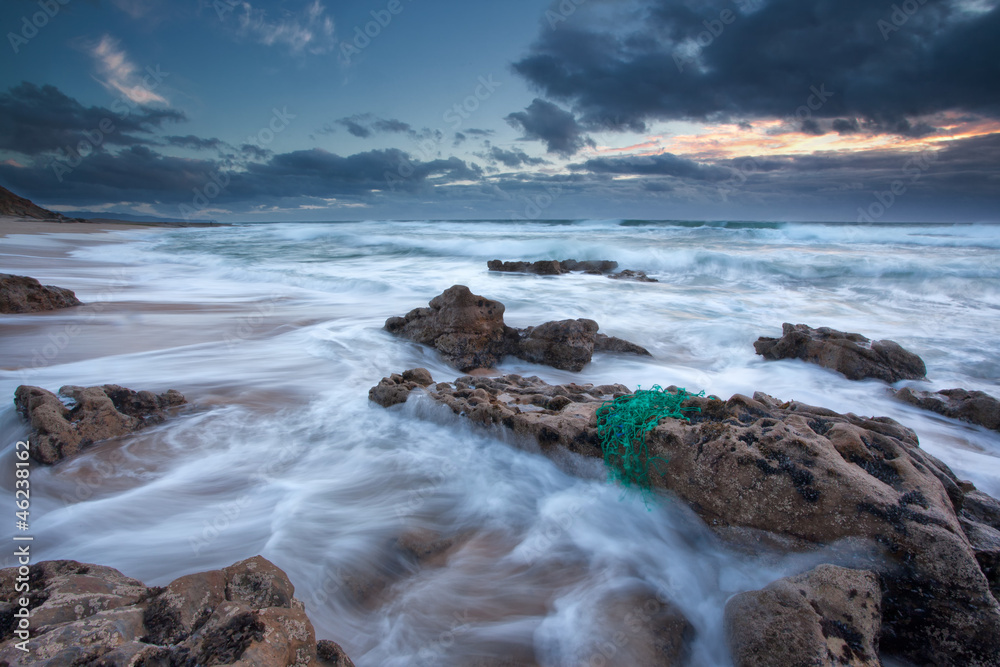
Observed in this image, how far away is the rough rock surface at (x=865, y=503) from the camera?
177 cm

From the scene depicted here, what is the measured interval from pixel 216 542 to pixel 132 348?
4497 millimetres

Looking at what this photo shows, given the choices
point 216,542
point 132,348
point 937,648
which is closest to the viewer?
point 937,648

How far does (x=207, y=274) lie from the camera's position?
14602 mm

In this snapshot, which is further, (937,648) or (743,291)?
(743,291)

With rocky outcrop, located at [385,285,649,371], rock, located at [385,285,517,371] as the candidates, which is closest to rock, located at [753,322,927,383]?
rocky outcrop, located at [385,285,649,371]

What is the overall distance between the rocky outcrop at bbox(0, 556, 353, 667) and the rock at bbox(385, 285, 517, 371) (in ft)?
13.1

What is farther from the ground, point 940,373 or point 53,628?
point 53,628

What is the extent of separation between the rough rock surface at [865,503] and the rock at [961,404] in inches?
88.4

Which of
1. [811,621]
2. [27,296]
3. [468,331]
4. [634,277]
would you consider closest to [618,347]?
[468,331]

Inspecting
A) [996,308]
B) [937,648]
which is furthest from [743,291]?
[937,648]

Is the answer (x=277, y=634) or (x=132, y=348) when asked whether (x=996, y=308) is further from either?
(x=132, y=348)

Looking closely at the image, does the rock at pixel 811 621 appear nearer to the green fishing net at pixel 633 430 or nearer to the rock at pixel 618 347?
the green fishing net at pixel 633 430

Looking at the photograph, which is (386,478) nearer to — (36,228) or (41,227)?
(36,228)

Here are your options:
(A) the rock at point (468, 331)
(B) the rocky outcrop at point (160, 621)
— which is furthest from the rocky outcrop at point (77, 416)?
(A) the rock at point (468, 331)
